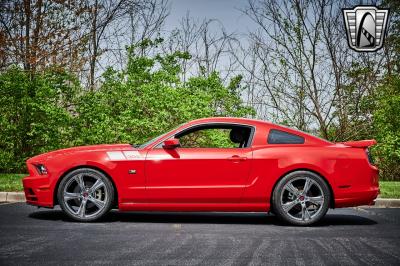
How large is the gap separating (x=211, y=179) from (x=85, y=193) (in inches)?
67.4

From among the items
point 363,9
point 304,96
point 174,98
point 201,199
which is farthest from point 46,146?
point 363,9

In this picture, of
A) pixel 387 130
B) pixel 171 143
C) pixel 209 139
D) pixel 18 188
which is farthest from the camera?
pixel 387 130

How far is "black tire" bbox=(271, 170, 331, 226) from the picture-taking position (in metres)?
7.61

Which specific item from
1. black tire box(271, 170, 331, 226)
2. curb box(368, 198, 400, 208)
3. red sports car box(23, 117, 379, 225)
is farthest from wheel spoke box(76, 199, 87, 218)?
curb box(368, 198, 400, 208)

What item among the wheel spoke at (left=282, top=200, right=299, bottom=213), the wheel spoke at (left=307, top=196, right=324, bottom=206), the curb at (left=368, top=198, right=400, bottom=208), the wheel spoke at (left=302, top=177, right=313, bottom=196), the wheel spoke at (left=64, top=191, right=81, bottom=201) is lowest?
the curb at (left=368, top=198, right=400, bottom=208)

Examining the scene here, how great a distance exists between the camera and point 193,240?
21.0ft

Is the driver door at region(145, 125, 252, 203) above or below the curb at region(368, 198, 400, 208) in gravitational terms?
above

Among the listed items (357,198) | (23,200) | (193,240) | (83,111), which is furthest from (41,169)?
(83,111)

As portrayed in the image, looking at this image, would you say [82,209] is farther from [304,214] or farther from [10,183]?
[10,183]

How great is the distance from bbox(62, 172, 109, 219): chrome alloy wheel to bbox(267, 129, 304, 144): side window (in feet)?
7.77

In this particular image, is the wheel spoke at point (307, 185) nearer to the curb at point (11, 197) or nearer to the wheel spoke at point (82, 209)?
the wheel spoke at point (82, 209)

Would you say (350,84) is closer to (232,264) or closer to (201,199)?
(201,199)

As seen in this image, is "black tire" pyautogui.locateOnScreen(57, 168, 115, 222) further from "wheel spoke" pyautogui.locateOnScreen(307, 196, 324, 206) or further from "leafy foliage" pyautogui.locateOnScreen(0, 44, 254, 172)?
"leafy foliage" pyautogui.locateOnScreen(0, 44, 254, 172)

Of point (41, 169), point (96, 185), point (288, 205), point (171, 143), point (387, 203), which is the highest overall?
point (171, 143)
